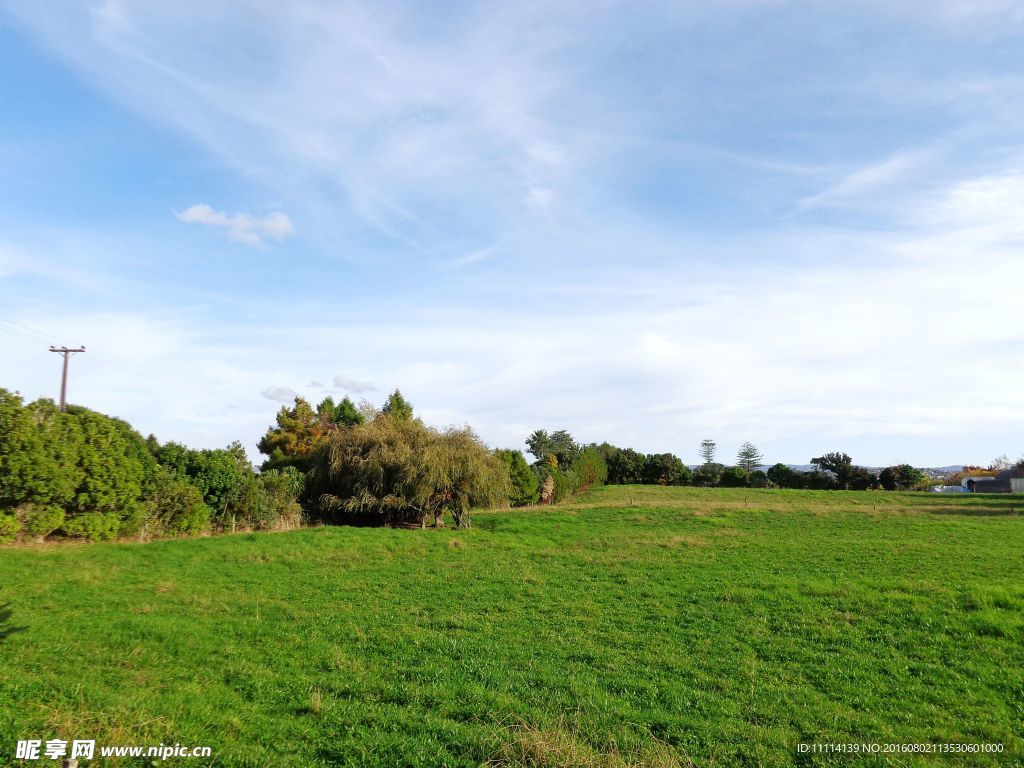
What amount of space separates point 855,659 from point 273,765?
29.3ft

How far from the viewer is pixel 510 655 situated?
9.90 metres

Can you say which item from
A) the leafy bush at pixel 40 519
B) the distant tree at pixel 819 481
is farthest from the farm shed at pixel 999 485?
the leafy bush at pixel 40 519

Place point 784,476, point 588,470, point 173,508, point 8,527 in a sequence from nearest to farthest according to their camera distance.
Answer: point 8,527 < point 173,508 < point 588,470 < point 784,476

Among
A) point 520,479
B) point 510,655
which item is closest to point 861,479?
point 520,479

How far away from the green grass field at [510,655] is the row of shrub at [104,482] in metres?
1.51

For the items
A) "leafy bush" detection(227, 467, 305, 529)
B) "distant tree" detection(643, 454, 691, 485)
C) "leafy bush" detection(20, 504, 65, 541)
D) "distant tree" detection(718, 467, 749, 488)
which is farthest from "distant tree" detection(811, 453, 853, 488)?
"leafy bush" detection(20, 504, 65, 541)

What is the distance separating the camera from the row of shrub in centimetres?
1912

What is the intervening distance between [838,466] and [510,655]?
257 feet

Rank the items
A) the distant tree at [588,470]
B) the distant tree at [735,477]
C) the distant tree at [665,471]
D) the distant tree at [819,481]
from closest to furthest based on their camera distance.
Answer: the distant tree at [588,470] < the distant tree at [819,481] < the distant tree at [735,477] < the distant tree at [665,471]

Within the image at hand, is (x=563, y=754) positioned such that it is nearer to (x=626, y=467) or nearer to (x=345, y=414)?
(x=345, y=414)

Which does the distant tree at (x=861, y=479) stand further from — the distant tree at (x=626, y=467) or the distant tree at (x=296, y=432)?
the distant tree at (x=296, y=432)

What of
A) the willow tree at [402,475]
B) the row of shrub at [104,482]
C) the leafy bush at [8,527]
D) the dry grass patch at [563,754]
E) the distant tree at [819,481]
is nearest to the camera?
the dry grass patch at [563,754]

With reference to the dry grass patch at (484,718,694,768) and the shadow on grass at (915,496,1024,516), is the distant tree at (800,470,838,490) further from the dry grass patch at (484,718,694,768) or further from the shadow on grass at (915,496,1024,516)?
the dry grass patch at (484,718,694,768)

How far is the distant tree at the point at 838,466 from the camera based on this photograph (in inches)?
2960
